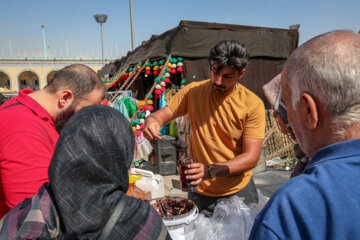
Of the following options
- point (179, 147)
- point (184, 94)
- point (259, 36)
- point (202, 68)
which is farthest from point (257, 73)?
point (179, 147)

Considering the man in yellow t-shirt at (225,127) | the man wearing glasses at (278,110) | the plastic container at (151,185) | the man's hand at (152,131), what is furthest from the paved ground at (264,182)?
the man wearing glasses at (278,110)

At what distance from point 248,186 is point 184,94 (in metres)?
1.05

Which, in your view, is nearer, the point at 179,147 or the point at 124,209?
the point at 124,209

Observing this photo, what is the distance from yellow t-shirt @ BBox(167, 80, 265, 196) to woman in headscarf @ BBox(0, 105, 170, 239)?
3.84ft

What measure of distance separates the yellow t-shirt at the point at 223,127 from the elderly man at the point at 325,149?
1.29m

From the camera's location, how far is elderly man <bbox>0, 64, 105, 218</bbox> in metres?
1.25

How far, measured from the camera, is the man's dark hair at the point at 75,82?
1.77 meters

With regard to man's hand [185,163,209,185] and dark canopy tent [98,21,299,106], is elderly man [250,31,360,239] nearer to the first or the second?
man's hand [185,163,209,185]

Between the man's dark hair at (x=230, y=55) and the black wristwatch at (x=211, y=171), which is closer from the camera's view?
the black wristwatch at (x=211, y=171)

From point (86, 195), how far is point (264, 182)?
5.32 metres

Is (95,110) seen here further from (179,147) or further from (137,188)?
(137,188)

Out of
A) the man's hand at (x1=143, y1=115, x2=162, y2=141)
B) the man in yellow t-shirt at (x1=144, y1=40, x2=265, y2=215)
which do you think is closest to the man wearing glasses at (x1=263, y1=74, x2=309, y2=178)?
the man in yellow t-shirt at (x1=144, y1=40, x2=265, y2=215)

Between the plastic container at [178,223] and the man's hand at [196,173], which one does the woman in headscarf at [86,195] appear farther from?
the man's hand at [196,173]

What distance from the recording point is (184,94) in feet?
7.88
